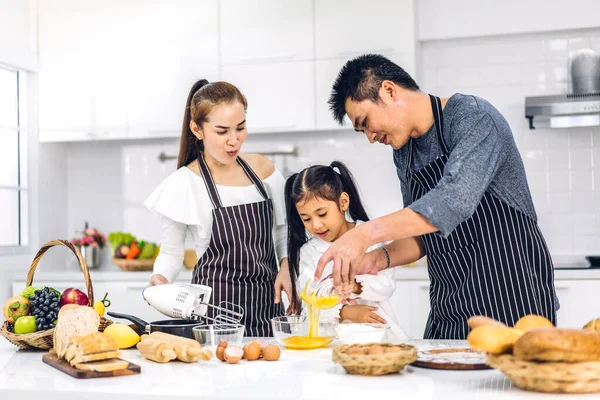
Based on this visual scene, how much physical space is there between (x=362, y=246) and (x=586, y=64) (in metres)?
2.62

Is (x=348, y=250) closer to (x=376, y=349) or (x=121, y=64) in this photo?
(x=376, y=349)

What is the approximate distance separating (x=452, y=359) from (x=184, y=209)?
121 centimetres

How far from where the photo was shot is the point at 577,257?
4090 millimetres

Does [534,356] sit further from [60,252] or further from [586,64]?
[60,252]

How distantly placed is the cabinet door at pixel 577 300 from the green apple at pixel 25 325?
97.6 inches

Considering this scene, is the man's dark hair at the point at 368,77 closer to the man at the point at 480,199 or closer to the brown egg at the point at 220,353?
the man at the point at 480,199

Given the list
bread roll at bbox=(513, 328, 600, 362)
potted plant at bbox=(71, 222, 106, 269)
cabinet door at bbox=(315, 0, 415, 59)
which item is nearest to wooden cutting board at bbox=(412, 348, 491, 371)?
bread roll at bbox=(513, 328, 600, 362)

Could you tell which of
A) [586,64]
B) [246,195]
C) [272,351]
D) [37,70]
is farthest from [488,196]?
[37,70]

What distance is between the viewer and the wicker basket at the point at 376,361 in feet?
4.70

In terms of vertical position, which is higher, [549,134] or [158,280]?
[549,134]

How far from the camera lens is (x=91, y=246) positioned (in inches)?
178

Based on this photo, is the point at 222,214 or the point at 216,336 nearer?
the point at 216,336

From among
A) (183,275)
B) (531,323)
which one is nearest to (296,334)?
(531,323)

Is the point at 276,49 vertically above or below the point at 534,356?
above
